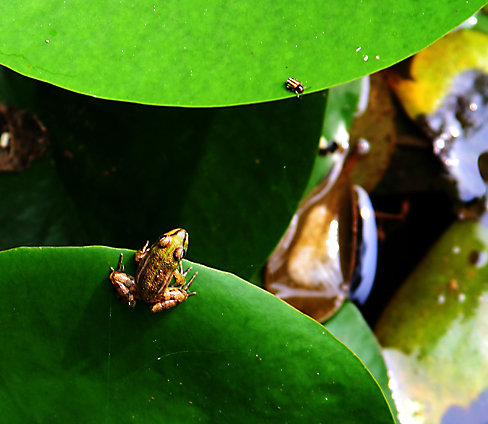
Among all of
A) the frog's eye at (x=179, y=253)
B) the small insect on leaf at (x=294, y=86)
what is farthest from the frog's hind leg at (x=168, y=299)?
the small insect on leaf at (x=294, y=86)

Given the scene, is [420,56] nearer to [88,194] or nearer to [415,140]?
[415,140]

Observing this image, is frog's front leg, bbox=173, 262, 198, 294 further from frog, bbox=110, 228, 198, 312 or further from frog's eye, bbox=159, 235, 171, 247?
frog's eye, bbox=159, 235, 171, 247

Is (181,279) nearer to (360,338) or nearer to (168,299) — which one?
(168,299)

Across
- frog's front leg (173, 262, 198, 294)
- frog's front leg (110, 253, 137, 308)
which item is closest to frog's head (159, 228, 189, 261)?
frog's front leg (173, 262, 198, 294)

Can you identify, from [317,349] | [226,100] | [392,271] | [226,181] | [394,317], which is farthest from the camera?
[392,271]

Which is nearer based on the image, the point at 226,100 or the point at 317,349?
the point at 226,100

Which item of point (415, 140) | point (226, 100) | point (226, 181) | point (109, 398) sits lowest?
point (109, 398)

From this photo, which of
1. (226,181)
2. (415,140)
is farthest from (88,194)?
(415,140)

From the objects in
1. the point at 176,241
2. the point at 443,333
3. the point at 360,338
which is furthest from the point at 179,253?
the point at 443,333
